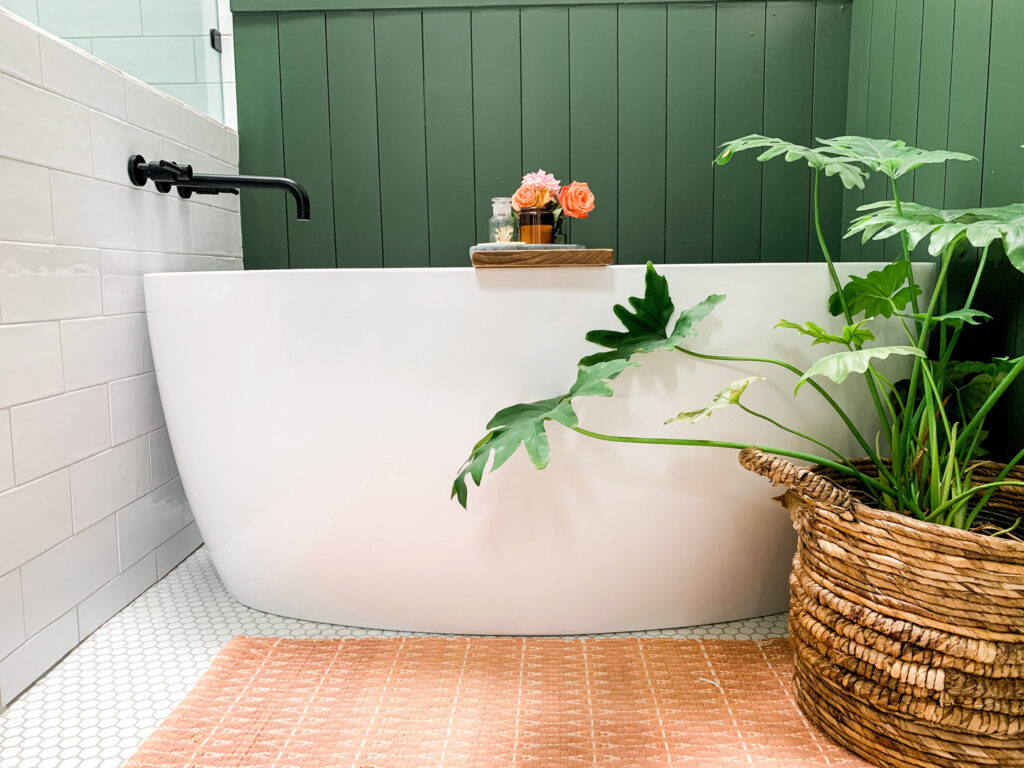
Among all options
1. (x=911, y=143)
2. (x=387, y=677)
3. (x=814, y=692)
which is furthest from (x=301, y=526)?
(x=911, y=143)

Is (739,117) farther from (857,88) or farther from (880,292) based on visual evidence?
(880,292)

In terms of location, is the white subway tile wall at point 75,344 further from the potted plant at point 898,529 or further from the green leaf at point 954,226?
the green leaf at point 954,226

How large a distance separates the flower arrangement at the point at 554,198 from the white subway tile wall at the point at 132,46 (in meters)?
0.79

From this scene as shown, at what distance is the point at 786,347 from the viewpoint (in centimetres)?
116

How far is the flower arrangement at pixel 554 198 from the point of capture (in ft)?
4.88

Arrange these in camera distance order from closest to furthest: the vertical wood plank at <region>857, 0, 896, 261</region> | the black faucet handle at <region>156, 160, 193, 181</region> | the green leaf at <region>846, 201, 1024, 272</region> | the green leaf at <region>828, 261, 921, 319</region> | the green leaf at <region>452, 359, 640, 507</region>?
1. the green leaf at <region>846, 201, 1024, 272</region>
2. the green leaf at <region>452, 359, 640, 507</region>
3. the green leaf at <region>828, 261, 921, 319</region>
4. the black faucet handle at <region>156, 160, 193, 181</region>
5. the vertical wood plank at <region>857, 0, 896, 261</region>

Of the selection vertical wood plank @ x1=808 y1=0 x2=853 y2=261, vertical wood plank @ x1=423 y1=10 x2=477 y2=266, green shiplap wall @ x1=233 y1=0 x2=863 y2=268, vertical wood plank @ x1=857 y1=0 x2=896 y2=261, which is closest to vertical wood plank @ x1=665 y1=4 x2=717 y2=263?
green shiplap wall @ x1=233 y1=0 x2=863 y2=268

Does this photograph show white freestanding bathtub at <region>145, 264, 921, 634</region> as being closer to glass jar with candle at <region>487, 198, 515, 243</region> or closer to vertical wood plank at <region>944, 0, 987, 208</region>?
vertical wood plank at <region>944, 0, 987, 208</region>

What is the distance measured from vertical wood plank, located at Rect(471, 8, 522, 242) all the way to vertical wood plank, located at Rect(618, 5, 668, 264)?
0.28 metres

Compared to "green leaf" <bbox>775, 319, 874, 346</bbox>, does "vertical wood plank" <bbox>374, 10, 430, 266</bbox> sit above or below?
above

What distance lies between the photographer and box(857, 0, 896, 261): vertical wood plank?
66.7 inches

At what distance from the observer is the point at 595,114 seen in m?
2.00

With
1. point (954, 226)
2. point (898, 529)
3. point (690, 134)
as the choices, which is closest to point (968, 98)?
point (954, 226)

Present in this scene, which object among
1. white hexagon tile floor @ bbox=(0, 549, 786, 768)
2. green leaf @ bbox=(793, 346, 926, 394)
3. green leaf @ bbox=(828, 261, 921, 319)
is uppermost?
green leaf @ bbox=(828, 261, 921, 319)
